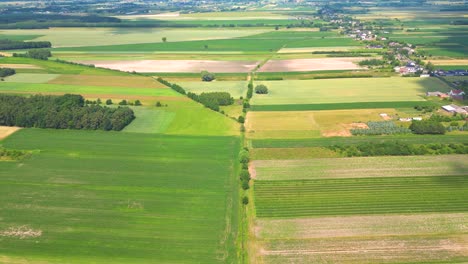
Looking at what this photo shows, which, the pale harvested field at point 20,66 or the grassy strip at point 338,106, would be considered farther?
the pale harvested field at point 20,66

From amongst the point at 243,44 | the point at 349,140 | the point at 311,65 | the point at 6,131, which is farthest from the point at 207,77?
the point at 243,44

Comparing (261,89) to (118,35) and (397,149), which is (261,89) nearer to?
(397,149)

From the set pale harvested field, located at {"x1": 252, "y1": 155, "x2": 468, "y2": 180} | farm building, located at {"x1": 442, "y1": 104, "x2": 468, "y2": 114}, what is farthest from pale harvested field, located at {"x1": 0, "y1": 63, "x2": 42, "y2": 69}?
farm building, located at {"x1": 442, "y1": 104, "x2": 468, "y2": 114}

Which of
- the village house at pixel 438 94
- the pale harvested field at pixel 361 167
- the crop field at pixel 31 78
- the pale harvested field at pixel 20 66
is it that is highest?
the pale harvested field at pixel 20 66

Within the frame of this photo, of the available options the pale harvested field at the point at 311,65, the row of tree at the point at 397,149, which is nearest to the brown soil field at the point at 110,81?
the pale harvested field at the point at 311,65

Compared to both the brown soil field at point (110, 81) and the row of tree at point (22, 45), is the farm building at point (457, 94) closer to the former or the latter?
the brown soil field at point (110, 81)

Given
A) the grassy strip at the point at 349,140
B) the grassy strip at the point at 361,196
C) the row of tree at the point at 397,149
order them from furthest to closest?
the grassy strip at the point at 349,140
the row of tree at the point at 397,149
the grassy strip at the point at 361,196
